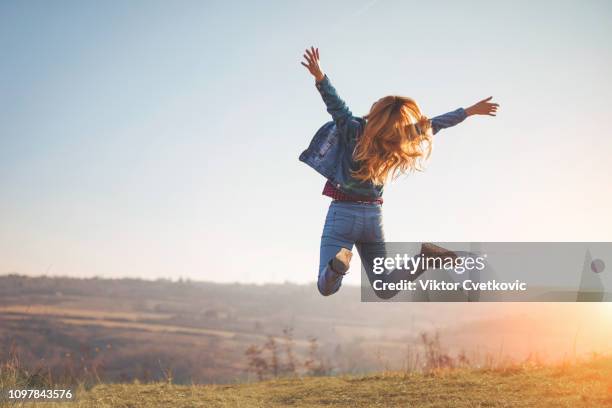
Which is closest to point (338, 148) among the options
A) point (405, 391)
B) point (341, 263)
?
point (341, 263)

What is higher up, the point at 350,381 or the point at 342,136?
the point at 342,136

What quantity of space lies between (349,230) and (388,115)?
1373 millimetres

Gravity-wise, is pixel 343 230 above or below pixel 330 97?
below

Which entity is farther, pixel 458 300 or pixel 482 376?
pixel 482 376

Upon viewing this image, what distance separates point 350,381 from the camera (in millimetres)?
9141

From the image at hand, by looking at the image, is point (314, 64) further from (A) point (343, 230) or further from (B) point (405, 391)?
(B) point (405, 391)

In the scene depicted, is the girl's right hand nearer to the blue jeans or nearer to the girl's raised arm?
the girl's raised arm

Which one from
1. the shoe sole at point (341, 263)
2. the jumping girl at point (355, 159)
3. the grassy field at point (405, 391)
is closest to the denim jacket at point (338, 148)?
the jumping girl at point (355, 159)

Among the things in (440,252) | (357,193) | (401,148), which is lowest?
(440,252)

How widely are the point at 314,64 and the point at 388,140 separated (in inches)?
48.6

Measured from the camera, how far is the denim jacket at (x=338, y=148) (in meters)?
6.69

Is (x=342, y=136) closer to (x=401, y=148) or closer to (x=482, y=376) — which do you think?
(x=401, y=148)

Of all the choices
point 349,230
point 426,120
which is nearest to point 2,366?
point 349,230

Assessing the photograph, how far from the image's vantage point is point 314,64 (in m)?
6.72
